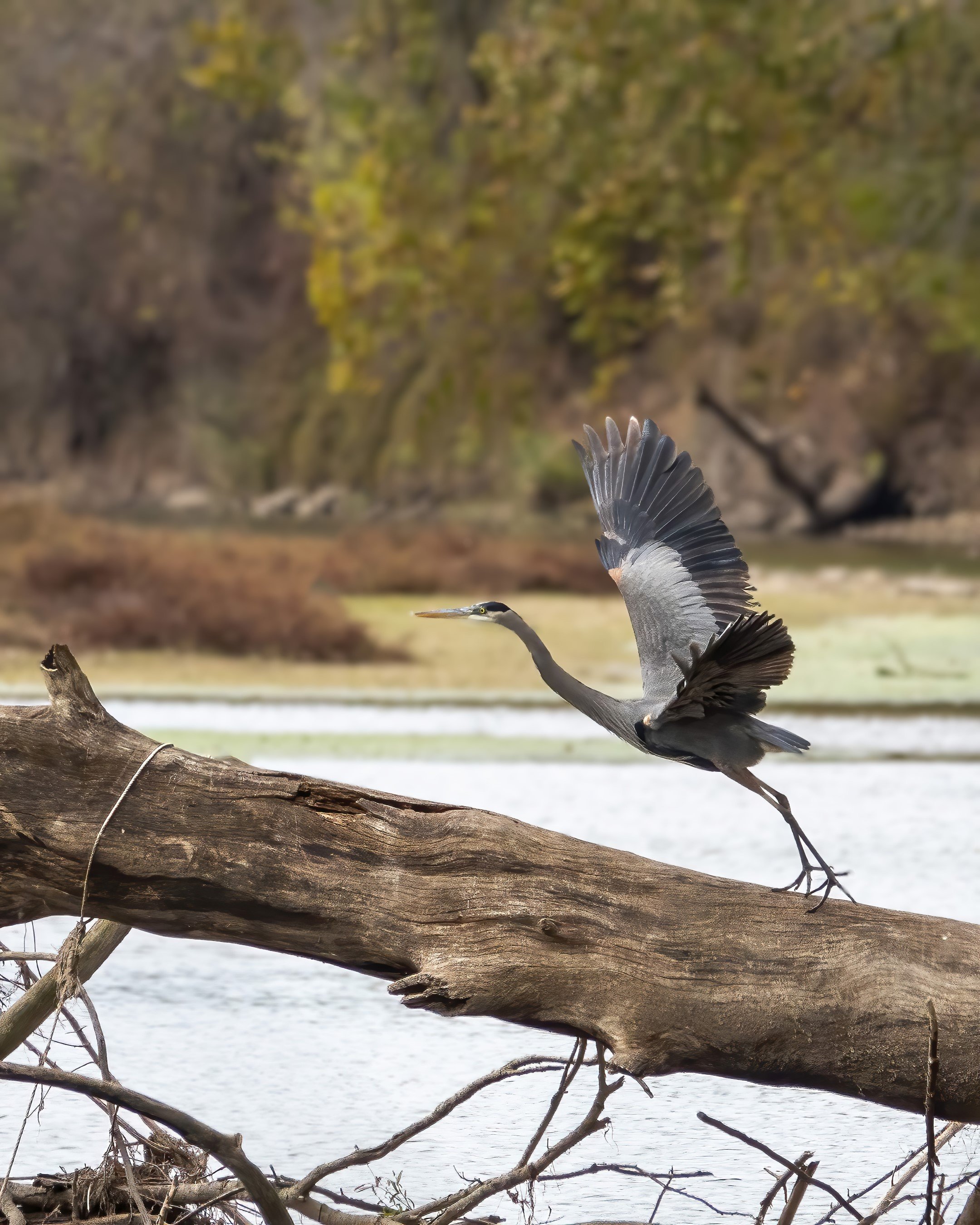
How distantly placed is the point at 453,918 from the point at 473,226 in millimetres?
20217

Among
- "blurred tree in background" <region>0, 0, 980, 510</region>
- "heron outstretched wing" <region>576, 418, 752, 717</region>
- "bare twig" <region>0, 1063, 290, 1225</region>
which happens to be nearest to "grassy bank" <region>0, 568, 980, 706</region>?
"blurred tree in background" <region>0, 0, 980, 510</region>

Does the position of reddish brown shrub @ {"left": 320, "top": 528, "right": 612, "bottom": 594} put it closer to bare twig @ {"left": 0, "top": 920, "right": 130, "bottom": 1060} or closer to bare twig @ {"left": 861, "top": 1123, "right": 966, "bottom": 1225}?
bare twig @ {"left": 0, "top": 920, "right": 130, "bottom": 1060}

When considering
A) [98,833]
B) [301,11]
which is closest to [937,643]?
[98,833]

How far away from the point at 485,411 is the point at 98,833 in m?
20.7

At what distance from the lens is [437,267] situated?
22.5 meters

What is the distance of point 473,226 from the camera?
22.9 meters

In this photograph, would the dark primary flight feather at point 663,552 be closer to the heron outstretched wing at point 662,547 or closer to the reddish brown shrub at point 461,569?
the heron outstretched wing at point 662,547

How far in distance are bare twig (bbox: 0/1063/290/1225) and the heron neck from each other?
114cm

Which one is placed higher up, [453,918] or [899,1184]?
[453,918]

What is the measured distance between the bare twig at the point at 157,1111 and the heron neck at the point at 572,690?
1138 mm

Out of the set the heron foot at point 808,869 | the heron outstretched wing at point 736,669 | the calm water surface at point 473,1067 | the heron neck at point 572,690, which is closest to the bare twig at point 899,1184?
the heron foot at point 808,869

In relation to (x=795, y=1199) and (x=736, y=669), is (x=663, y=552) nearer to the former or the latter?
(x=736, y=669)

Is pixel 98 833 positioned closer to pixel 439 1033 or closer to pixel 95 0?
pixel 439 1033

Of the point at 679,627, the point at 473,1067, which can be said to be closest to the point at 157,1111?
the point at 679,627
